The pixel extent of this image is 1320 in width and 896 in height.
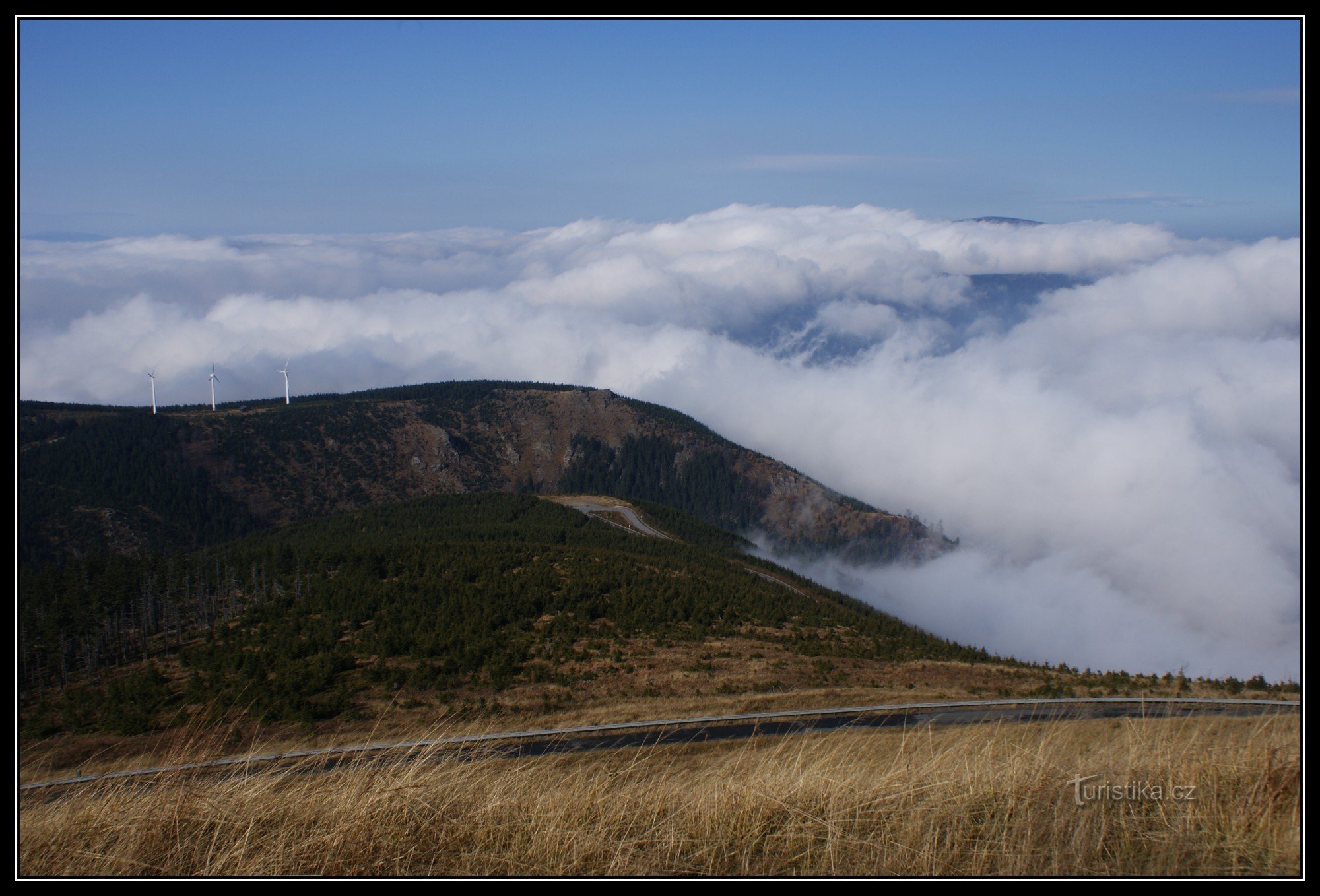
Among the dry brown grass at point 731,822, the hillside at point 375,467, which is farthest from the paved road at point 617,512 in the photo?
the dry brown grass at point 731,822

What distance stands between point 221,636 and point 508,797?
1422 inches

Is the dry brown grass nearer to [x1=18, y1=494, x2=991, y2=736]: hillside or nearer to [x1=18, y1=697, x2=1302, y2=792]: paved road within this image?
[x1=18, y1=697, x2=1302, y2=792]: paved road

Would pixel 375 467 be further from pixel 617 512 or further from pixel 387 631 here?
pixel 387 631

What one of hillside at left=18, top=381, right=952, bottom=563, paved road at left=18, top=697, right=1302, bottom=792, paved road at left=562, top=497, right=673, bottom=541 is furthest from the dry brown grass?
hillside at left=18, top=381, right=952, bottom=563

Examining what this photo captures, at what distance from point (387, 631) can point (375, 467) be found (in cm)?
12808

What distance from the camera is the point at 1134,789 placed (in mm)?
6453

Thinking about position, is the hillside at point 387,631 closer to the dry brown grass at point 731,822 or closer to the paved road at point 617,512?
the dry brown grass at point 731,822

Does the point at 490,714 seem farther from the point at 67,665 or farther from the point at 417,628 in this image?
the point at 67,665

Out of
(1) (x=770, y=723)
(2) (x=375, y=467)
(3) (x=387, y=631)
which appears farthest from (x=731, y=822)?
(2) (x=375, y=467)

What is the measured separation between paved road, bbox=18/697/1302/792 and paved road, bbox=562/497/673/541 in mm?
63127

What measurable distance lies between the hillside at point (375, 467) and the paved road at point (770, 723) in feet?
285

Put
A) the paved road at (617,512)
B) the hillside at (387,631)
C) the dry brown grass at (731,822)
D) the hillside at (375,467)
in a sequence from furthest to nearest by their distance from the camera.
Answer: the hillside at (375,467) < the paved road at (617,512) < the hillside at (387,631) < the dry brown grass at (731,822)

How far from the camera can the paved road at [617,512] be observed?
300ft
